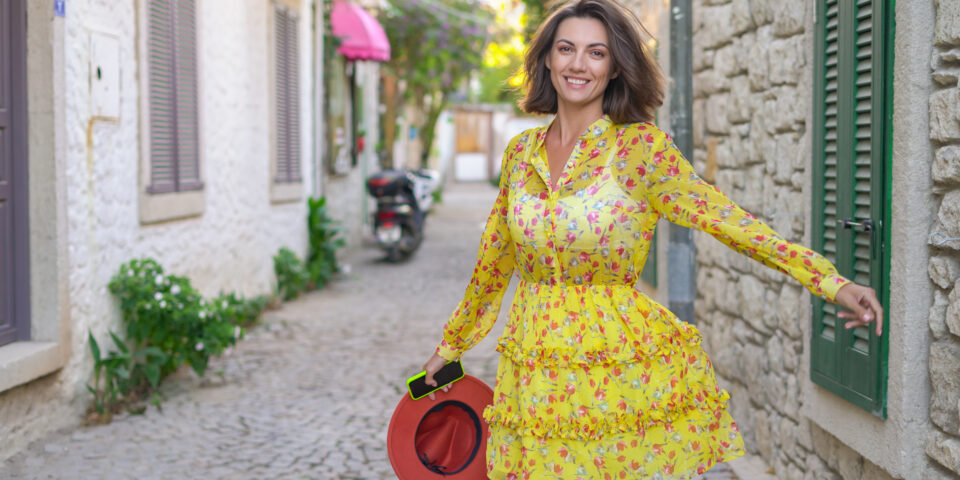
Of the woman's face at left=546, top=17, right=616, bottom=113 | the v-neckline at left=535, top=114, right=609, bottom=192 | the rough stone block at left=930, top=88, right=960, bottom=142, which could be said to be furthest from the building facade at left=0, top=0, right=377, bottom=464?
the rough stone block at left=930, top=88, right=960, bottom=142

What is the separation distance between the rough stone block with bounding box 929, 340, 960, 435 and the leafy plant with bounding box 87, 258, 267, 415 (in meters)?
4.03

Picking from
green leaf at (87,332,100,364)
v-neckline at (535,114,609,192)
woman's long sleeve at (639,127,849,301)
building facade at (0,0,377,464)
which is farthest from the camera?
green leaf at (87,332,100,364)

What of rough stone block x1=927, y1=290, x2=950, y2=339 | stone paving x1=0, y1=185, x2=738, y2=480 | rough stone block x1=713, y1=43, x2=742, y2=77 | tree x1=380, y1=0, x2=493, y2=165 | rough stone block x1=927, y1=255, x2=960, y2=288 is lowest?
stone paving x1=0, y1=185, x2=738, y2=480

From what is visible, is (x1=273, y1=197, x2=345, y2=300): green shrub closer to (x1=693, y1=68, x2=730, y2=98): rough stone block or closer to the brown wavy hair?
(x1=693, y1=68, x2=730, y2=98): rough stone block

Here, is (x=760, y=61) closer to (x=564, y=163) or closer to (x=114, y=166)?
(x=564, y=163)

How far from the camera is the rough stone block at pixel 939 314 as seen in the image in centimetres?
298

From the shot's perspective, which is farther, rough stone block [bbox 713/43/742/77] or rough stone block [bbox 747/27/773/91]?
rough stone block [bbox 713/43/742/77]

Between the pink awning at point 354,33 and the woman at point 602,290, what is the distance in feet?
35.5

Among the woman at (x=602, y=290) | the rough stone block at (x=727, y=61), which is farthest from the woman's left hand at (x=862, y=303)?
Answer: the rough stone block at (x=727, y=61)

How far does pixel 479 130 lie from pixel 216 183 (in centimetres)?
3741

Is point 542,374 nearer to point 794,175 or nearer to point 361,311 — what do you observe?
point 794,175

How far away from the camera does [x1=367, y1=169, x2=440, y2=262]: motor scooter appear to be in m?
13.4

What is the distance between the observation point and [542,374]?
2.57 m

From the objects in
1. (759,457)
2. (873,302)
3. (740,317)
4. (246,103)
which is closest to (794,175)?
(740,317)
